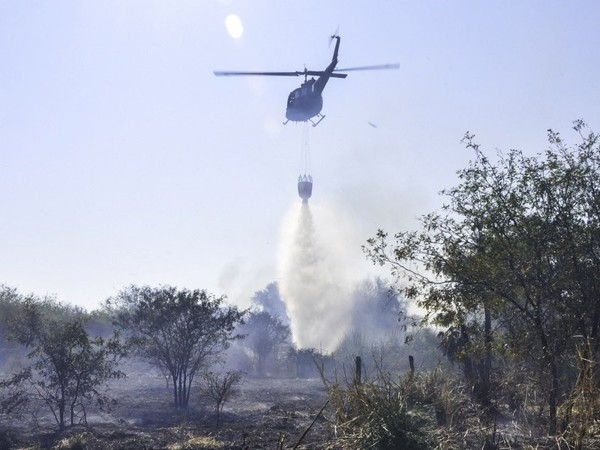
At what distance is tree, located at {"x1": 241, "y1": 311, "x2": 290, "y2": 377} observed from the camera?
76.6 m

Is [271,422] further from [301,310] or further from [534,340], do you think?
[301,310]

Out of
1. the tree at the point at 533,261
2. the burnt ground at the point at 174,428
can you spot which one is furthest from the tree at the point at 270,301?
the tree at the point at 533,261

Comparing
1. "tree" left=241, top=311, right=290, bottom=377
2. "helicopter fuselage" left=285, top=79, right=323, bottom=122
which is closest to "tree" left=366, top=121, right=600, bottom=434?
"helicopter fuselage" left=285, top=79, right=323, bottom=122

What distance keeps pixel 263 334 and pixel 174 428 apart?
54.9 m

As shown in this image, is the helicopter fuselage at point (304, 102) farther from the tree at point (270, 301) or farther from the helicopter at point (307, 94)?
the tree at point (270, 301)

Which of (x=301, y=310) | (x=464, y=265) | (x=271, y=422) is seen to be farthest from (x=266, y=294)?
(x=464, y=265)

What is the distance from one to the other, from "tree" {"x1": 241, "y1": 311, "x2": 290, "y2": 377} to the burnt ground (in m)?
38.4

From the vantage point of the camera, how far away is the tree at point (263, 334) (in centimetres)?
7661

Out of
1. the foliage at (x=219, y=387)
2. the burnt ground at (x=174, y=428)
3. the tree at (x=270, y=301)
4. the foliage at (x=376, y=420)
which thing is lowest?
the burnt ground at (x=174, y=428)

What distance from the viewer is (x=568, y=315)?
13.5m

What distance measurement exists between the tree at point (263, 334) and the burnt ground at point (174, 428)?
38411mm

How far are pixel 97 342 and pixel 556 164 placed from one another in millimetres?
18275

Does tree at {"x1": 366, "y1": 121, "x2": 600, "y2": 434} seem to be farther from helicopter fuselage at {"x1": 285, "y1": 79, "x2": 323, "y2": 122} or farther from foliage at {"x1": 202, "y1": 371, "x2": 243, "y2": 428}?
helicopter fuselage at {"x1": 285, "y1": 79, "x2": 323, "y2": 122}

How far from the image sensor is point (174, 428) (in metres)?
23.5
